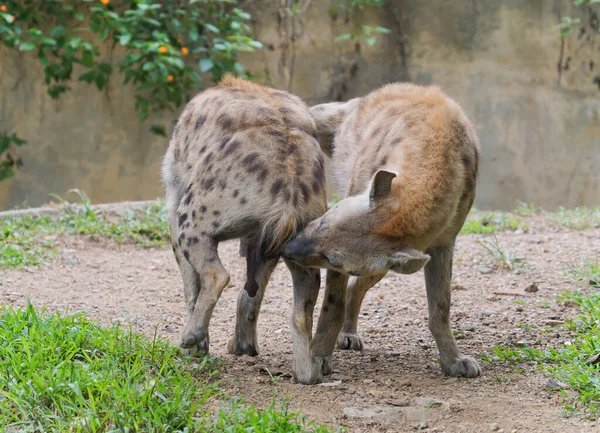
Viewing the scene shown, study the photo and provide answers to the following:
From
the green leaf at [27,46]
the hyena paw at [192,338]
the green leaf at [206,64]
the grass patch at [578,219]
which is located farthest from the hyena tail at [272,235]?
the green leaf at [27,46]

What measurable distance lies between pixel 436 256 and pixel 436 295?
192mm

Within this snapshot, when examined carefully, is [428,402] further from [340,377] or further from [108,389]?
[108,389]

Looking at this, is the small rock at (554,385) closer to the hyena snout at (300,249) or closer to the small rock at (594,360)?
the small rock at (594,360)

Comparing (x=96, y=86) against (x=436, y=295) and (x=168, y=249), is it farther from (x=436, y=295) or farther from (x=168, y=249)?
(x=436, y=295)

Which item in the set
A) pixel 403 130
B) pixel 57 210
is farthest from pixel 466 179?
pixel 57 210

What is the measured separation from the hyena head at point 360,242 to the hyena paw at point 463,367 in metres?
0.77

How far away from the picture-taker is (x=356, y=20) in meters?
9.97

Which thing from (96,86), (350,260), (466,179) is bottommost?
(96,86)

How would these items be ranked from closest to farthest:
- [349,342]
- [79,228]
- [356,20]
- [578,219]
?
[349,342] < [79,228] < [578,219] < [356,20]

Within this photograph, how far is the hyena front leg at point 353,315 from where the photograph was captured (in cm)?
443

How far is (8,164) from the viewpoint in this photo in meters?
9.07

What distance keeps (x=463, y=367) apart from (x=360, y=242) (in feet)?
3.08

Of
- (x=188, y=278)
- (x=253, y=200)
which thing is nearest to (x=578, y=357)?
(x=253, y=200)

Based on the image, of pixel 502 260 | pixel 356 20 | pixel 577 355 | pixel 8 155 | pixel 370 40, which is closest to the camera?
pixel 577 355
